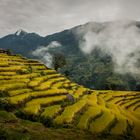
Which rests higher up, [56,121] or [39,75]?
[39,75]

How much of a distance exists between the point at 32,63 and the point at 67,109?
4183 centimetres

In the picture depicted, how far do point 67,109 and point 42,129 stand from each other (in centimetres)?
1671

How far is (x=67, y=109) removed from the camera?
57562 mm

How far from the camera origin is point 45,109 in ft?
176

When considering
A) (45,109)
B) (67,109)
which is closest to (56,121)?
(45,109)

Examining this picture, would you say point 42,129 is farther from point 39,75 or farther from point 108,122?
point 39,75

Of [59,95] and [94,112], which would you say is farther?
[59,95]

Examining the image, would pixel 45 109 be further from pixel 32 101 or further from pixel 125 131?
pixel 125 131

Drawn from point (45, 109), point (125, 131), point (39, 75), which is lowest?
point (125, 131)

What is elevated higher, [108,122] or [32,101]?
→ [32,101]

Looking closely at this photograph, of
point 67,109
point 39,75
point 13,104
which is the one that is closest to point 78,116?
point 67,109

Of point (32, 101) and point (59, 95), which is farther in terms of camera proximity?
point (59, 95)

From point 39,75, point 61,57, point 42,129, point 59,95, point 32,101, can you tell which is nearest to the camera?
point 42,129

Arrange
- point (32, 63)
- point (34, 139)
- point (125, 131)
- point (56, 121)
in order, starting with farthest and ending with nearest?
point (32, 63), point (125, 131), point (56, 121), point (34, 139)
